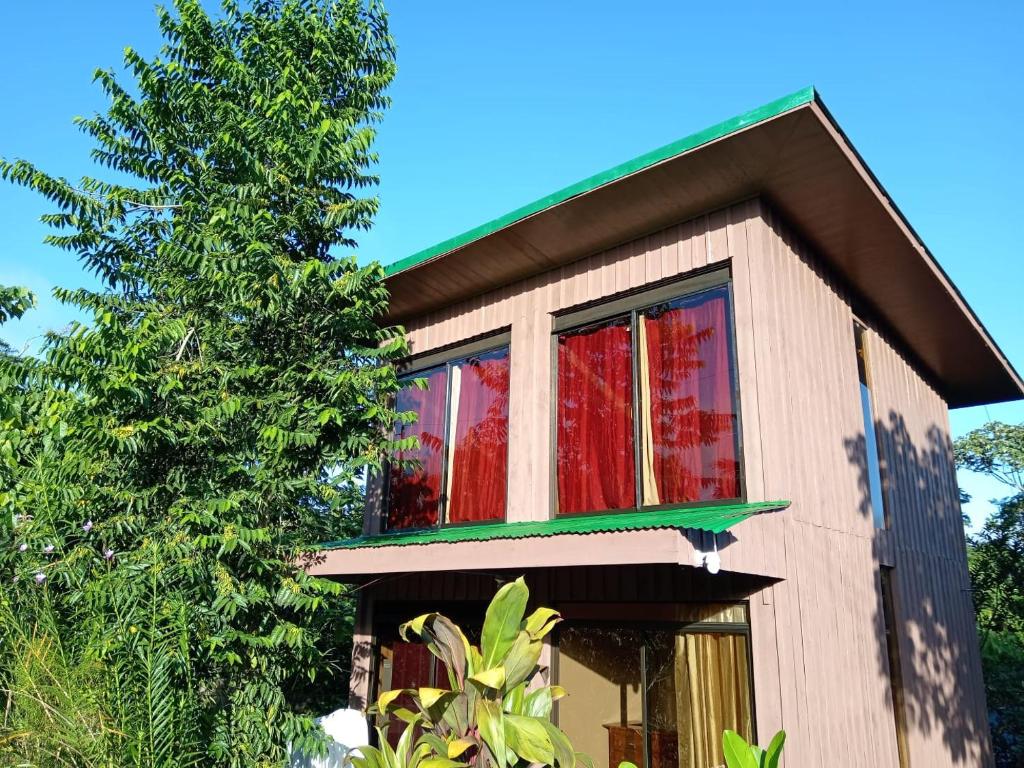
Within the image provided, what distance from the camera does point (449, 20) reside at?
9125 millimetres

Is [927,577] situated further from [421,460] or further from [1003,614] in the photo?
[1003,614]

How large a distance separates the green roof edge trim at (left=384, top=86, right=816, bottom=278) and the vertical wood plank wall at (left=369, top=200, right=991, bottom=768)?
929 millimetres

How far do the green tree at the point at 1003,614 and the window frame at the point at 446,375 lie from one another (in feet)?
34.3

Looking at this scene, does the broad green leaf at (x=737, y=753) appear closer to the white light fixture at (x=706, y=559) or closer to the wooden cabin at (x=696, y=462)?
the wooden cabin at (x=696, y=462)

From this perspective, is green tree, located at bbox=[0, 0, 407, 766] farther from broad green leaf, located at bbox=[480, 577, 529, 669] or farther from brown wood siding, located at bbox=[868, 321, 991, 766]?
brown wood siding, located at bbox=[868, 321, 991, 766]

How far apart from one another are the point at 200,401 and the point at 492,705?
3.83 metres

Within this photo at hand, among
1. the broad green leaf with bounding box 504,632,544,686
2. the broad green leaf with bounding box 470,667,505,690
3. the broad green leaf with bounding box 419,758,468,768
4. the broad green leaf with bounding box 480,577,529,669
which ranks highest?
the broad green leaf with bounding box 480,577,529,669

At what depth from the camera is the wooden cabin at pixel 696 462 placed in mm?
5539

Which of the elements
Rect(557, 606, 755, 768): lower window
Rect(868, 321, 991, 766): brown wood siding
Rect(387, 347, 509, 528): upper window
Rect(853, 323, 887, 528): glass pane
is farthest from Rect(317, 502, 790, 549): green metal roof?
Rect(868, 321, 991, 766): brown wood siding

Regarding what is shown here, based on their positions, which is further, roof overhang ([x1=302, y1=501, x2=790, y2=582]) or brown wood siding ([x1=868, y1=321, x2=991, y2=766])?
brown wood siding ([x1=868, y1=321, x2=991, y2=766])

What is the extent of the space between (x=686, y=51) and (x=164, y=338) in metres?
6.69

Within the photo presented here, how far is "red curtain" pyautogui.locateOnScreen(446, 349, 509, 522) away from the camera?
7.93 m

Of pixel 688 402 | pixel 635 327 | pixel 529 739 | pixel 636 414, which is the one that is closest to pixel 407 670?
pixel 529 739

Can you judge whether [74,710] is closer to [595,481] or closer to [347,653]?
[595,481]
